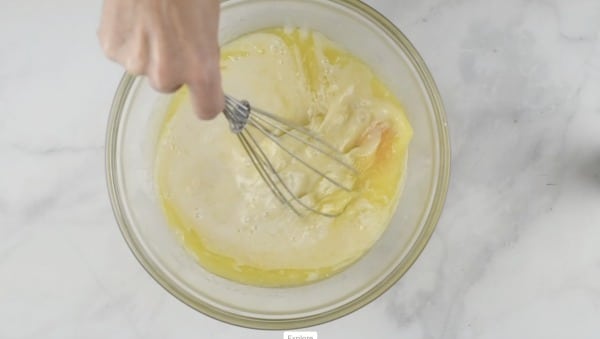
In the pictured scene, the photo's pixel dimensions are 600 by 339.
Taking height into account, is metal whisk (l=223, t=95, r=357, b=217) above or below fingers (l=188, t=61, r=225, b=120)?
above

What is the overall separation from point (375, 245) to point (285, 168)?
0.13 metres

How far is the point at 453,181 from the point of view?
2.99ft

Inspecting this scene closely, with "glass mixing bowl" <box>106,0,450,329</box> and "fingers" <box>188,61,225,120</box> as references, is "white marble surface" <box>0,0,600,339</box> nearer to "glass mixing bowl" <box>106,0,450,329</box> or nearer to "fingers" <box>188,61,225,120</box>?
"glass mixing bowl" <box>106,0,450,329</box>

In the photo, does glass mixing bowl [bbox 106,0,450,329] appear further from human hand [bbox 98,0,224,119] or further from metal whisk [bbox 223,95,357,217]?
human hand [bbox 98,0,224,119]

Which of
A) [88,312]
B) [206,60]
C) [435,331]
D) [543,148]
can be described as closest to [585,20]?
[543,148]

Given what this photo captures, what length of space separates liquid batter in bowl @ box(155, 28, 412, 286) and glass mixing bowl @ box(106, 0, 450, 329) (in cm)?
1

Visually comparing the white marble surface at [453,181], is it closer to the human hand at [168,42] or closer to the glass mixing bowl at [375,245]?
the glass mixing bowl at [375,245]

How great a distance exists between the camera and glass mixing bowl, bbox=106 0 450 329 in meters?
0.84

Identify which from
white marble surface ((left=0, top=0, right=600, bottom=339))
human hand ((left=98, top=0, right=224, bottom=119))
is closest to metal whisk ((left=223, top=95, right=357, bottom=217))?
white marble surface ((left=0, top=0, right=600, bottom=339))

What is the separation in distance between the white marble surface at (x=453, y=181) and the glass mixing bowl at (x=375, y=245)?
55 millimetres

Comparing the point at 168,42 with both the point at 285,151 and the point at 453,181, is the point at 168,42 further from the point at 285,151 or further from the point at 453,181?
the point at 453,181

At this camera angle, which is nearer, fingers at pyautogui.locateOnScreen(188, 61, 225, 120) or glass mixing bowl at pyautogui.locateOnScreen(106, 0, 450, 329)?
fingers at pyautogui.locateOnScreen(188, 61, 225, 120)

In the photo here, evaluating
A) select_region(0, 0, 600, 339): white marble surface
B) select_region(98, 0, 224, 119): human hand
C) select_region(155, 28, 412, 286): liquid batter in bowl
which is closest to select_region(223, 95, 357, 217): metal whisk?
select_region(155, 28, 412, 286): liquid batter in bowl

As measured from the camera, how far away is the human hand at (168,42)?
0.53 meters
